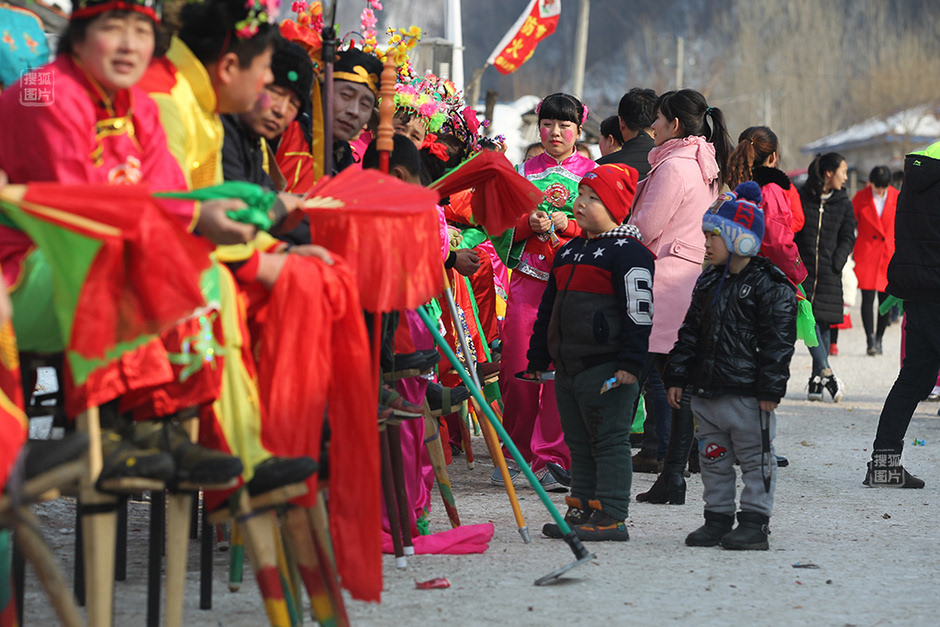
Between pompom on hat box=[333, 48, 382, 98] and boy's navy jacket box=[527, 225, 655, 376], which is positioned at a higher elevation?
pompom on hat box=[333, 48, 382, 98]

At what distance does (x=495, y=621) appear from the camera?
3.50 meters

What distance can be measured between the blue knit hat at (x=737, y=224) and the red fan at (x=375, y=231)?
1719 millimetres

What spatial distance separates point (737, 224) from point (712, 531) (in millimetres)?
1321

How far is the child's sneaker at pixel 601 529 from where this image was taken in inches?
183

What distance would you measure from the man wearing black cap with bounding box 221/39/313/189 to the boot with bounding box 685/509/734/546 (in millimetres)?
2308

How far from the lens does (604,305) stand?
472cm

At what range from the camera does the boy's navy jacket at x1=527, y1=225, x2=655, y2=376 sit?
15.2ft

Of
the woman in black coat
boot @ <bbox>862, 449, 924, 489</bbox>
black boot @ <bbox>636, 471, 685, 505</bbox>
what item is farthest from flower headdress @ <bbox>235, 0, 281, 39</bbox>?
the woman in black coat

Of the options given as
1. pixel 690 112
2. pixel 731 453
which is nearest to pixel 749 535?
pixel 731 453

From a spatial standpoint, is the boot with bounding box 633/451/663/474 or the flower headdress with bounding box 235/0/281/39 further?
the boot with bounding box 633/451/663/474

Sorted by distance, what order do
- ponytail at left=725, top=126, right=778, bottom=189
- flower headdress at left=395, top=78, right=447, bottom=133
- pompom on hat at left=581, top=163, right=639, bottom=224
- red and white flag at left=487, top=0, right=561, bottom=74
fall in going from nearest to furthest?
pompom on hat at left=581, top=163, right=639, bottom=224
flower headdress at left=395, top=78, right=447, bottom=133
ponytail at left=725, top=126, right=778, bottom=189
red and white flag at left=487, top=0, right=561, bottom=74

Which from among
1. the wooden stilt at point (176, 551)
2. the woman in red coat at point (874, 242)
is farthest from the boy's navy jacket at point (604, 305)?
the woman in red coat at point (874, 242)

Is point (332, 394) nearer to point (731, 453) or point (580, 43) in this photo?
point (731, 453)

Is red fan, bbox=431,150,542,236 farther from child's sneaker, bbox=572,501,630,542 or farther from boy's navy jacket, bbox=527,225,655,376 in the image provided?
child's sneaker, bbox=572,501,630,542
